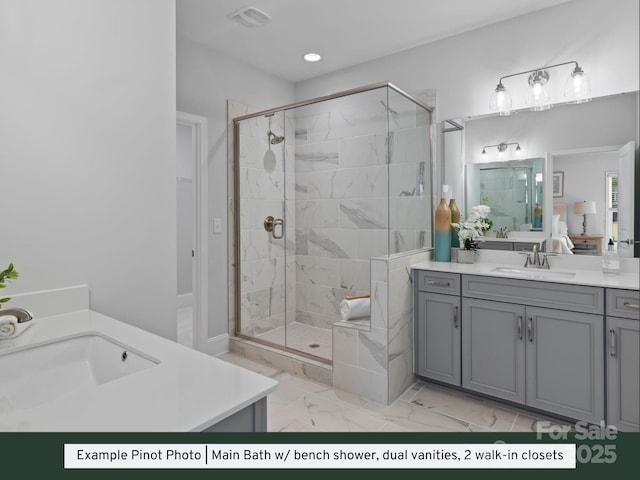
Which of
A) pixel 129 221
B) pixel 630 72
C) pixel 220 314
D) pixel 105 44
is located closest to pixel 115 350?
pixel 129 221

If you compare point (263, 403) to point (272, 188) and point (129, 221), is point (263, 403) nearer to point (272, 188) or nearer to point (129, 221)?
point (129, 221)

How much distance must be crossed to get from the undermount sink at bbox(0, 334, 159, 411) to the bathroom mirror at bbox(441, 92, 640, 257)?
2362mm

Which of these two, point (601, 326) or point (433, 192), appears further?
point (433, 192)

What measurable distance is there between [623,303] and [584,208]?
67 cm

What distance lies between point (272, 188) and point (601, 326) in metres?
2.34

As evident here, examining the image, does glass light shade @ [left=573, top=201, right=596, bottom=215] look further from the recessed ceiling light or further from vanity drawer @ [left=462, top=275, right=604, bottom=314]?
the recessed ceiling light

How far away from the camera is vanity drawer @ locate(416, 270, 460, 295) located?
2314 mm

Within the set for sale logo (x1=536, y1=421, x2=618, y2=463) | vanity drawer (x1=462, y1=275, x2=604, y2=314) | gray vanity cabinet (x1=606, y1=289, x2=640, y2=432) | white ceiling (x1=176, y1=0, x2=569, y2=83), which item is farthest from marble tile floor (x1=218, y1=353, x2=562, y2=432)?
white ceiling (x1=176, y1=0, x2=569, y2=83)

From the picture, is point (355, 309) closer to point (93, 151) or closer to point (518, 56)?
point (93, 151)

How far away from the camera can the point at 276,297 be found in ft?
10.8

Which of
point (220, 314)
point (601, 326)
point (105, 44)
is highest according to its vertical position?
point (105, 44)

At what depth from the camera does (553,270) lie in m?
2.34

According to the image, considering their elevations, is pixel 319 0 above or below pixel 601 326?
above

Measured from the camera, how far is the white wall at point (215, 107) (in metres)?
2.87
